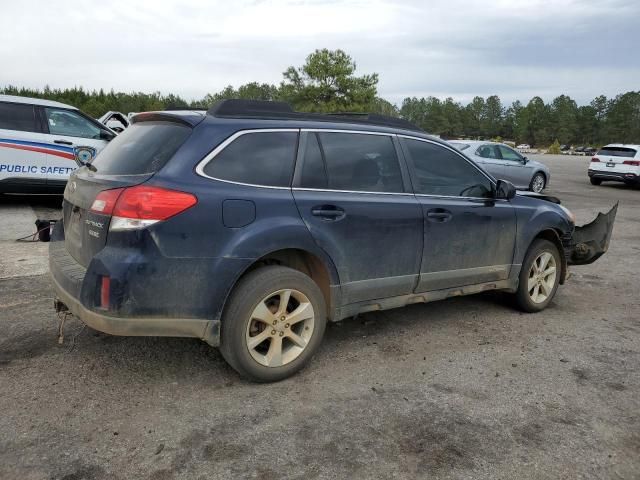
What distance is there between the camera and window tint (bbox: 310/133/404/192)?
12.3ft

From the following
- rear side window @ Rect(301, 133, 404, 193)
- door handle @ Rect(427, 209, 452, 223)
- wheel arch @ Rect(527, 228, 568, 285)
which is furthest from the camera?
wheel arch @ Rect(527, 228, 568, 285)

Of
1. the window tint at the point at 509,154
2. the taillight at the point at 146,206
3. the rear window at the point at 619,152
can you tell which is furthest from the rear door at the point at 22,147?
the rear window at the point at 619,152

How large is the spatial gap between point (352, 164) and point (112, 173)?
62.3 inches

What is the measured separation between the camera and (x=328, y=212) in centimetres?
360

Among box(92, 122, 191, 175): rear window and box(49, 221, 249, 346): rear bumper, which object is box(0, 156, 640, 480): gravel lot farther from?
box(92, 122, 191, 175): rear window

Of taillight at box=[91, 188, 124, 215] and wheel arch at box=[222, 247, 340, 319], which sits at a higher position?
taillight at box=[91, 188, 124, 215]

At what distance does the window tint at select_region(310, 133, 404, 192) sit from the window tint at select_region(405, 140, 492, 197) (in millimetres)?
221

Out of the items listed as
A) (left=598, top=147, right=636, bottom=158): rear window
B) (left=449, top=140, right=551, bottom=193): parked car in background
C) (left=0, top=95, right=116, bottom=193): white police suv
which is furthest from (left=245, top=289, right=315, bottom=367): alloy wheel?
(left=598, top=147, right=636, bottom=158): rear window

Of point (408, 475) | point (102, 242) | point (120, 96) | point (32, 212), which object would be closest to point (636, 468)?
point (408, 475)

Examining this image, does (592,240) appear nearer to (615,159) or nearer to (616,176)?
(616,176)

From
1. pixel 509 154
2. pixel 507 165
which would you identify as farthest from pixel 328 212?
pixel 509 154

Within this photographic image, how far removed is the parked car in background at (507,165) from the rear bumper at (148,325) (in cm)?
1324

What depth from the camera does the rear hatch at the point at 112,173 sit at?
3179 mm

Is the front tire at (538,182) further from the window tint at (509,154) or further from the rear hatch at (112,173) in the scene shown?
the rear hatch at (112,173)
